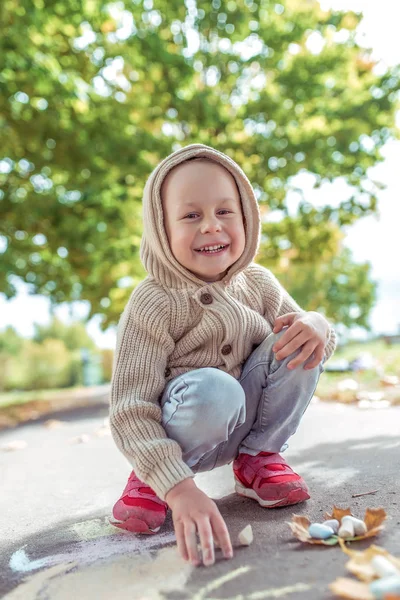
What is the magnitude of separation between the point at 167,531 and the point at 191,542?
0.31 meters

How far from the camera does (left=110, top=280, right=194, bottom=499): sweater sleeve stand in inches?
52.6

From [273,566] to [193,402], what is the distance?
17.0 inches

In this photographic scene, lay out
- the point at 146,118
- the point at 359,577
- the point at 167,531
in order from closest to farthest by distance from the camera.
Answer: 1. the point at 359,577
2. the point at 167,531
3. the point at 146,118

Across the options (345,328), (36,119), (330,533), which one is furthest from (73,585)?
(345,328)

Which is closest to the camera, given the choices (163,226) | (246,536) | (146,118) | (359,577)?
(359,577)

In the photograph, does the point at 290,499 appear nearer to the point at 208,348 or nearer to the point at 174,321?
the point at 208,348

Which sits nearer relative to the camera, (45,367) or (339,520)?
(339,520)

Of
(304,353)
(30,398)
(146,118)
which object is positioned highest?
(146,118)

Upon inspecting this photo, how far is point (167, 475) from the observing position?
1300 mm

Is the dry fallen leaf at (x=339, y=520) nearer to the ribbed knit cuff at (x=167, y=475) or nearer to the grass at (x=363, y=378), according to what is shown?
the ribbed knit cuff at (x=167, y=475)

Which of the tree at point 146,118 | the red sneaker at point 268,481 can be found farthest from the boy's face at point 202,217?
the tree at point 146,118

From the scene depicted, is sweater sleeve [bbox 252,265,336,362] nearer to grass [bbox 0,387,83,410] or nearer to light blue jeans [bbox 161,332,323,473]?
light blue jeans [bbox 161,332,323,473]

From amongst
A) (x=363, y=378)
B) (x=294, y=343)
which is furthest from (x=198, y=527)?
(x=363, y=378)

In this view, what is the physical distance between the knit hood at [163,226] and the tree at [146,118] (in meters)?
3.59
